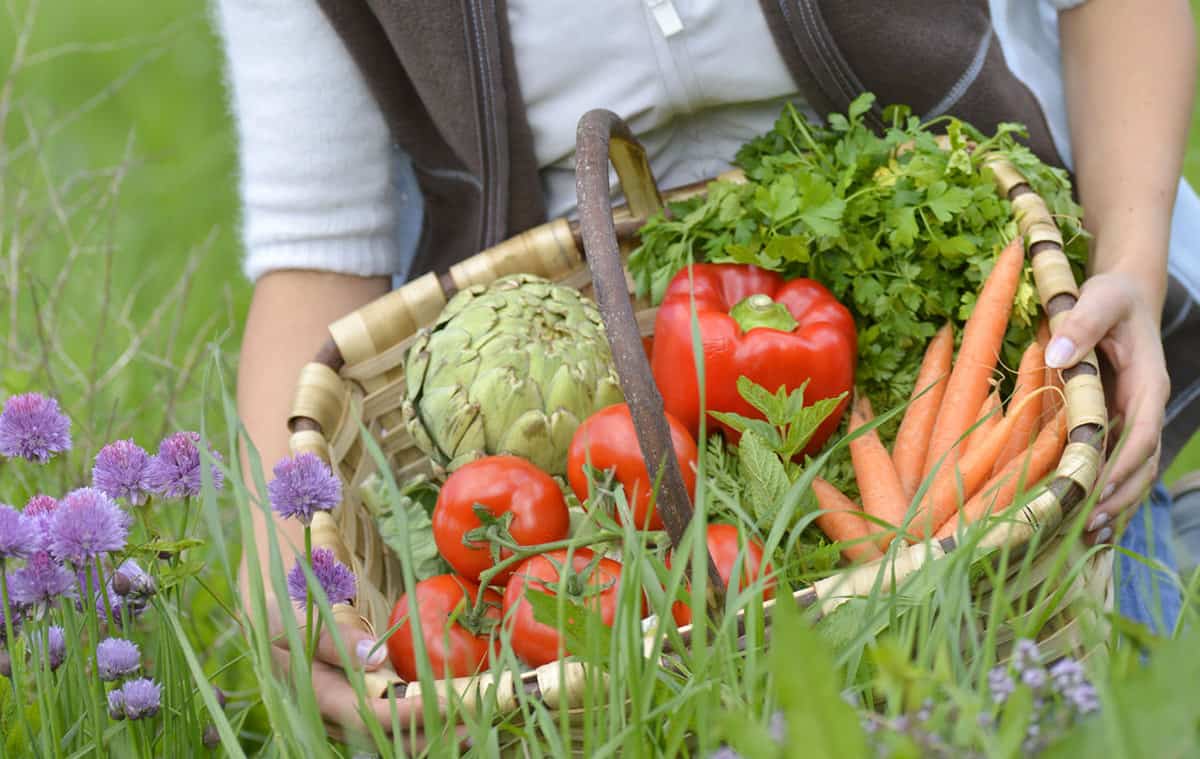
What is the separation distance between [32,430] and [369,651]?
0.95ft

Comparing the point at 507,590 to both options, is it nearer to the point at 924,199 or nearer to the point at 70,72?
the point at 924,199

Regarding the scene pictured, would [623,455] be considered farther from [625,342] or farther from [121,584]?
[121,584]

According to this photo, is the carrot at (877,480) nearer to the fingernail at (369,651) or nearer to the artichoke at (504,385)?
the artichoke at (504,385)

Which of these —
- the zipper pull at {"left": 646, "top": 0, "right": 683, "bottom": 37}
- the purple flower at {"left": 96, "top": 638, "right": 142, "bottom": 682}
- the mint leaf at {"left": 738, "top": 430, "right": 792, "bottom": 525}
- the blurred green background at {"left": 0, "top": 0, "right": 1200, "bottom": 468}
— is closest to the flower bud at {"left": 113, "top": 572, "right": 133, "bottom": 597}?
the purple flower at {"left": 96, "top": 638, "right": 142, "bottom": 682}

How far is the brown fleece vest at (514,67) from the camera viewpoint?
4.40 ft

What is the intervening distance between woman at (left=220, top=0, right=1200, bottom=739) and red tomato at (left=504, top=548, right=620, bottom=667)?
0.35m

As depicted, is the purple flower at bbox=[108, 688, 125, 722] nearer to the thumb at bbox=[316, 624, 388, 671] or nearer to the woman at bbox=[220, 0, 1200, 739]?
the thumb at bbox=[316, 624, 388, 671]

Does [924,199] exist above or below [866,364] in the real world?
above

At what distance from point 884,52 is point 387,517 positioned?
0.79 meters

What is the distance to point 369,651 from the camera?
33.9 inches

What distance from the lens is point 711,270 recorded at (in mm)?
1370

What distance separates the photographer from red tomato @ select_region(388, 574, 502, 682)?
1.02m

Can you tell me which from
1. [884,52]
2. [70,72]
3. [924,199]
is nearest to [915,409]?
[924,199]

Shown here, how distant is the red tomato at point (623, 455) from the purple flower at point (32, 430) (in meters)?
0.48
